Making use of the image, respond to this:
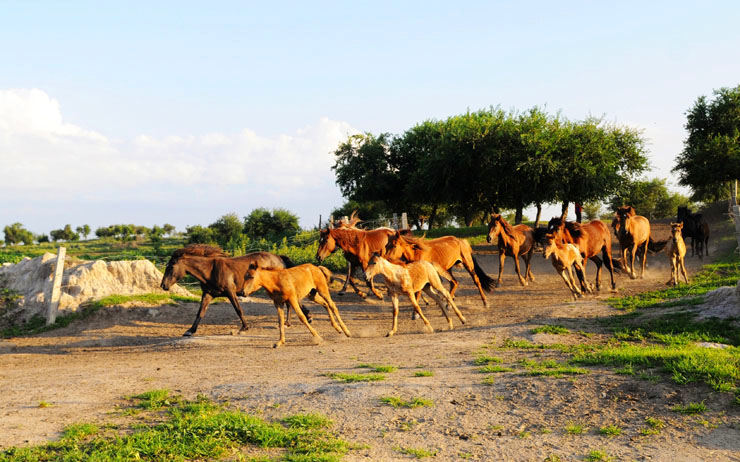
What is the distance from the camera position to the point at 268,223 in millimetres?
52094

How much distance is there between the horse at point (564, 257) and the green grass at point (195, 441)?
10.1m

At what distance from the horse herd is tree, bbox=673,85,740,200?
19994 millimetres

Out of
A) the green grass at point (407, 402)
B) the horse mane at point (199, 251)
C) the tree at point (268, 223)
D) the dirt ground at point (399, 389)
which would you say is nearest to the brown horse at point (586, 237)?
the dirt ground at point (399, 389)

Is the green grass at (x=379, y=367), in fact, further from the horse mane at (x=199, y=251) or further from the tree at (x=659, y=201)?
the tree at (x=659, y=201)

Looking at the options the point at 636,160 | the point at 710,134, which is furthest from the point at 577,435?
the point at 710,134

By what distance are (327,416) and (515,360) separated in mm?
3756

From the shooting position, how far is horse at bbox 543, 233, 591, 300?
1509 cm

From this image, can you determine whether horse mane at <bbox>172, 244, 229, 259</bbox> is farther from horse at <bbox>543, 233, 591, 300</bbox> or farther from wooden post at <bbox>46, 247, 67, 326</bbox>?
horse at <bbox>543, 233, 591, 300</bbox>

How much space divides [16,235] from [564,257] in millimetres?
57782

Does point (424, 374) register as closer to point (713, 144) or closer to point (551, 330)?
point (551, 330)

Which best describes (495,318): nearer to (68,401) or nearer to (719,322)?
(719,322)

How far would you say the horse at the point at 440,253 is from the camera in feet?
50.0

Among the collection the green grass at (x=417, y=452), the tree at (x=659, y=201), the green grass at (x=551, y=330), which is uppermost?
the tree at (x=659, y=201)

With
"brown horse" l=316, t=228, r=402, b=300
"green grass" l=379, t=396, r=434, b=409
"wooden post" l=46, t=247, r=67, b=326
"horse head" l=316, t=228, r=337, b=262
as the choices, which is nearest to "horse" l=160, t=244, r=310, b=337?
"horse head" l=316, t=228, r=337, b=262
